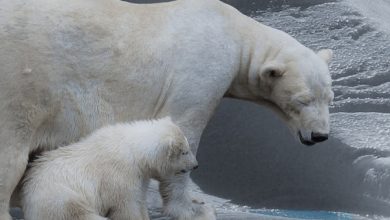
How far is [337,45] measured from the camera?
843 centimetres

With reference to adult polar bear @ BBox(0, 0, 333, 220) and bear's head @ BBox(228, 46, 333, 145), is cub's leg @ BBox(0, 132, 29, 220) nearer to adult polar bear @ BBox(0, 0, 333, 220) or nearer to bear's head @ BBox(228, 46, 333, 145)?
adult polar bear @ BBox(0, 0, 333, 220)

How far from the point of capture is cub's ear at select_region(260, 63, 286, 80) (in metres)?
6.14

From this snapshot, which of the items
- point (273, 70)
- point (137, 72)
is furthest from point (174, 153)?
point (273, 70)

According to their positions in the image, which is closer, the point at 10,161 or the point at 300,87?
the point at 10,161

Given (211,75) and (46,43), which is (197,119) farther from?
(46,43)

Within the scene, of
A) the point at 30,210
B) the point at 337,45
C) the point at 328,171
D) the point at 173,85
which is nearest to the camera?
the point at 30,210

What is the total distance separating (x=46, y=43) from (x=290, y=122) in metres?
1.34

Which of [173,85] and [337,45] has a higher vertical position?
[173,85]

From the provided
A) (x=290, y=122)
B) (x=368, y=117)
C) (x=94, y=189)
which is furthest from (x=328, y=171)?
(x=94, y=189)

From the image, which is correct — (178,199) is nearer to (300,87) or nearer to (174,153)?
(174,153)

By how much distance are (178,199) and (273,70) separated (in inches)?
31.7

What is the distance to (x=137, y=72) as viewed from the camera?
19.6 ft

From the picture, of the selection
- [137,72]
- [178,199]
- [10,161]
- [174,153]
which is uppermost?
[137,72]

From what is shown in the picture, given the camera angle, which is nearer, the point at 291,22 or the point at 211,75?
the point at 211,75
